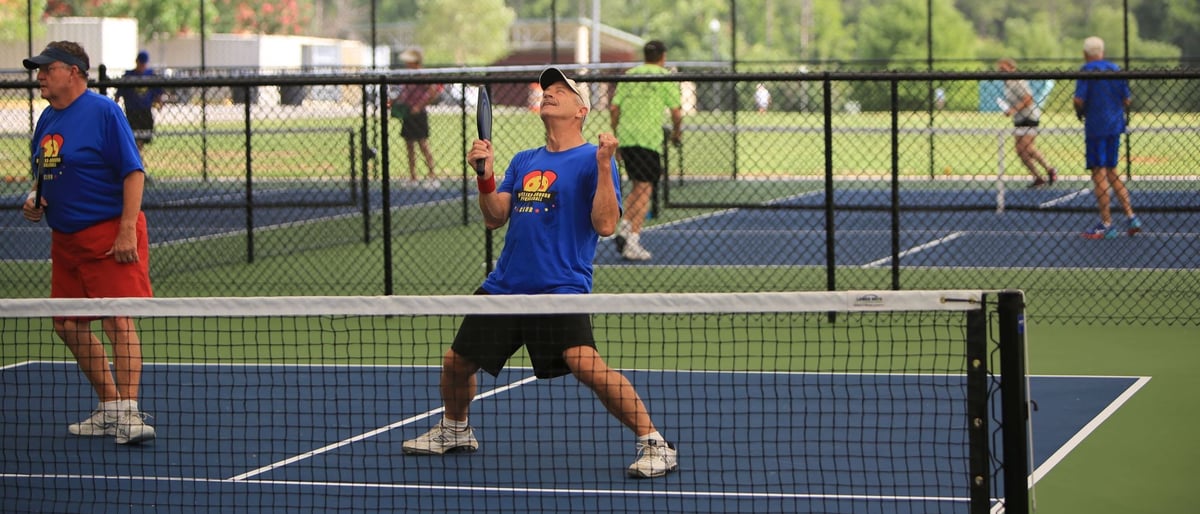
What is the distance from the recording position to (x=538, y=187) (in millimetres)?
6676

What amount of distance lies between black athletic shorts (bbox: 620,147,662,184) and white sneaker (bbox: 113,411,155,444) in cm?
677

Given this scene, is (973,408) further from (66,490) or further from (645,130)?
(645,130)

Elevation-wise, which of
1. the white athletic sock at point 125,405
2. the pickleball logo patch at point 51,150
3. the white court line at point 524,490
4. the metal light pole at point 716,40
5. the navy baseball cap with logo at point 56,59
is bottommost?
the white court line at point 524,490

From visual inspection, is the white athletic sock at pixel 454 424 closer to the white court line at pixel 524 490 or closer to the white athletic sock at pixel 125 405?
the white court line at pixel 524 490

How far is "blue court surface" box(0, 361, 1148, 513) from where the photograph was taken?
6.34m

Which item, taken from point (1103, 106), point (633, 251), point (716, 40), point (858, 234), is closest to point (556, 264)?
point (633, 251)

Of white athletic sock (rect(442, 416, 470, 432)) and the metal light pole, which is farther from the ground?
the metal light pole

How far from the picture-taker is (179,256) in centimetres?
1435

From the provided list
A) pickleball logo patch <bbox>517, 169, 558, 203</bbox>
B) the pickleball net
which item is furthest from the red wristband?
the pickleball net

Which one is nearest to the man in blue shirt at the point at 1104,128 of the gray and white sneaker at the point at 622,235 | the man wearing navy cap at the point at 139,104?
the gray and white sneaker at the point at 622,235

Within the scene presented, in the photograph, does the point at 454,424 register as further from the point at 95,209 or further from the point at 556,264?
the point at 95,209

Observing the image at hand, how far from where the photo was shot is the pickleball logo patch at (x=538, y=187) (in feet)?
21.8

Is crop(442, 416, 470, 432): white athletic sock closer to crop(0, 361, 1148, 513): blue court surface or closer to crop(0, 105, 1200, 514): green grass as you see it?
crop(0, 361, 1148, 513): blue court surface

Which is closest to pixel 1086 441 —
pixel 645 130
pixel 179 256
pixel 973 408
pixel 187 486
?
pixel 973 408
